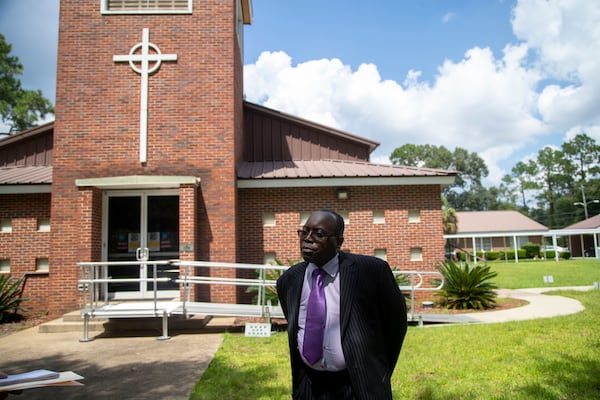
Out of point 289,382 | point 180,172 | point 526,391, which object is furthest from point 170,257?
point 526,391

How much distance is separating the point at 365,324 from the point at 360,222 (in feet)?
28.2

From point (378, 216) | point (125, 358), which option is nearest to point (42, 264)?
point (125, 358)

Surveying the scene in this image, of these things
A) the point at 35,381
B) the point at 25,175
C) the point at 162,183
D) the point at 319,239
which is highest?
the point at 25,175

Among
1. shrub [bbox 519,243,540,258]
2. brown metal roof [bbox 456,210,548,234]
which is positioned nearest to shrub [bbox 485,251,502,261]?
shrub [bbox 519,243,540,258]

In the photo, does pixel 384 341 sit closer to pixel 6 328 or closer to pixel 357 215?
pixel 357 215

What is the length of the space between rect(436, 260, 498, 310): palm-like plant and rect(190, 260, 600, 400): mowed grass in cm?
227

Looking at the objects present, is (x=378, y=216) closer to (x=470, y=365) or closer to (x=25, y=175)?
(x=470, y=365)

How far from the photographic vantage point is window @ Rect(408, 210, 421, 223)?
10719 mm

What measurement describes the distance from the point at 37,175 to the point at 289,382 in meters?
9.28

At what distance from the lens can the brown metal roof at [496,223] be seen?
4294 cm

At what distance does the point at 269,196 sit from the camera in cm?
1074

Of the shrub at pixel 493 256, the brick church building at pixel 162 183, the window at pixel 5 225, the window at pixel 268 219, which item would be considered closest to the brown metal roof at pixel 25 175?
the brick church building at pixel 162 183

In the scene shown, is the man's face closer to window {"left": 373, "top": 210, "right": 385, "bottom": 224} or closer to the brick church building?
the brick church building

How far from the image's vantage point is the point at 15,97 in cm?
3091
